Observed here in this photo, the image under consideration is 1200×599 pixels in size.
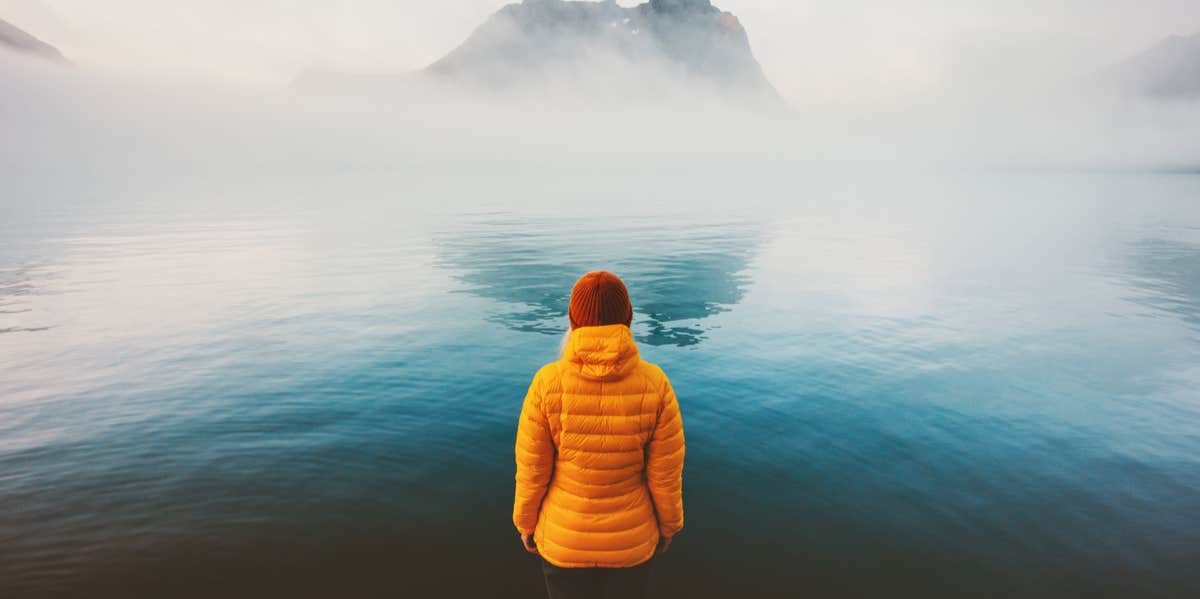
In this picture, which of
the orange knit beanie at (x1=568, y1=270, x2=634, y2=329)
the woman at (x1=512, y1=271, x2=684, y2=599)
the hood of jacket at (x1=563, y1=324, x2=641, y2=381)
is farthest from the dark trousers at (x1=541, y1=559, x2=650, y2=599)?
the orange knit beanie at (x1=568, y1=270, x2=634, y2=329)

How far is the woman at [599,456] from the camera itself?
152 inches

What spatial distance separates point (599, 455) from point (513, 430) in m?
7.73

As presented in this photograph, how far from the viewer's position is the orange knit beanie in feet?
12.6

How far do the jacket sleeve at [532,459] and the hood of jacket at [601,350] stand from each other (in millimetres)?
320

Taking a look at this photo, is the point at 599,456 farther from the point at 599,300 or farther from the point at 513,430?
the point at 513,430

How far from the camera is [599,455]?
411cm

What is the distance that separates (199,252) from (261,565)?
36704mm

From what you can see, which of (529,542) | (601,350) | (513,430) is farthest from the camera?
(513,430)

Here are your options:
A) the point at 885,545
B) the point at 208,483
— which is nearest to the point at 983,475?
the point at 885,545

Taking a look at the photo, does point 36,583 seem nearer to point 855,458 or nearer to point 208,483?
point 208,483

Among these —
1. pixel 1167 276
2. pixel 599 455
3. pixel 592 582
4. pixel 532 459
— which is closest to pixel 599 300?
pixel 599 455

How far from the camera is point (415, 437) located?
1105 cm

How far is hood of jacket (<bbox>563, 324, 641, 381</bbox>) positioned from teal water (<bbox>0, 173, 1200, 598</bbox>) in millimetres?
4325

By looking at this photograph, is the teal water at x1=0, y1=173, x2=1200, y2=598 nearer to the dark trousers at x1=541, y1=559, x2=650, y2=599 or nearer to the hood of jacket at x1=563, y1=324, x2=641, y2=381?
the dark trousers at x1=541, y1=559, x2=650, y2=599
